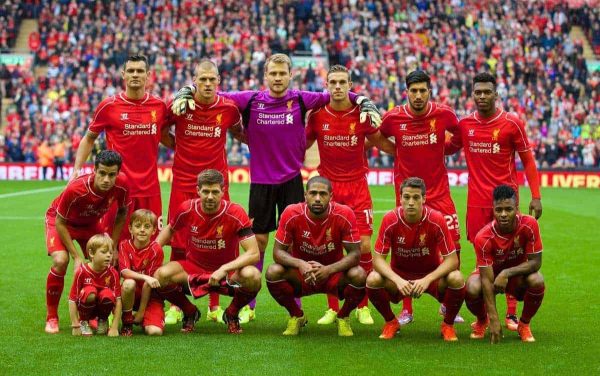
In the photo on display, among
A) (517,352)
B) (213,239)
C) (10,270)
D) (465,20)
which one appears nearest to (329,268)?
(213,239)

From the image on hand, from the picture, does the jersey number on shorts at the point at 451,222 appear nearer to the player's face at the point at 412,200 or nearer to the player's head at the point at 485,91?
the player's head at the point at 485,91

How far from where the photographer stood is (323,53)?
36375 mm

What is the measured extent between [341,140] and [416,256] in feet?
5.09

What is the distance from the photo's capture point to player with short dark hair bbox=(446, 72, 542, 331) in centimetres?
875

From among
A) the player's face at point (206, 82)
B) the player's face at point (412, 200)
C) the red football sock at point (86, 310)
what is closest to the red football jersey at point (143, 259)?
the red football sock at point (86, 310)

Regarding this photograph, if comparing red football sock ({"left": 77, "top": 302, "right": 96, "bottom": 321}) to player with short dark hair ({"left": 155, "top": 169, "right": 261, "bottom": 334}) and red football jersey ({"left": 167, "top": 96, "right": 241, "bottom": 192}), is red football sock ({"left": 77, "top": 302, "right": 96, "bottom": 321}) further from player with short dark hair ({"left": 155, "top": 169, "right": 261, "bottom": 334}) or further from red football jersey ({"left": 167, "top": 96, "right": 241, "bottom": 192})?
red football jersey ({"left": 167, "top": 96, "right": 241, "bottom": 192})

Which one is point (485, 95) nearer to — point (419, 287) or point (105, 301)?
point (419, 287)

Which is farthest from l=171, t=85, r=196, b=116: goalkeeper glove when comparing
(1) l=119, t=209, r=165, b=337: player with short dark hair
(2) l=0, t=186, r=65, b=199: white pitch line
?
(2) l=0, t=186, r=65, b=199: white pitch line

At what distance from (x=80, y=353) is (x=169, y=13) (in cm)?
3124

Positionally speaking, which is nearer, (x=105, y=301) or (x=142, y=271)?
(x=105, y=301)

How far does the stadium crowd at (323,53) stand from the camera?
105 feet

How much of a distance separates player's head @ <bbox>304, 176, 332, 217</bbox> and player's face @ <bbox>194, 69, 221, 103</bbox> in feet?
5.15

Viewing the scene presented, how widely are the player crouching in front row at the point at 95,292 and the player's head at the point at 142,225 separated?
0.93 feet

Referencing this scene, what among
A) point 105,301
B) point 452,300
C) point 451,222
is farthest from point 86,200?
point 451,222
